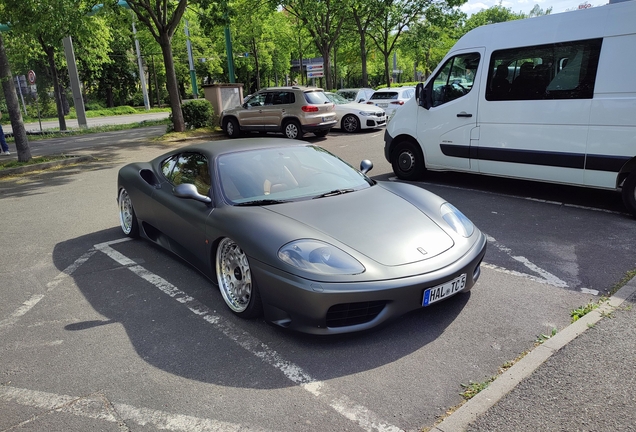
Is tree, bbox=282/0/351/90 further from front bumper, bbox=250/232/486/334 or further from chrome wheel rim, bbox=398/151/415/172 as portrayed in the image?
front bumper, bbox=250/232/486/334

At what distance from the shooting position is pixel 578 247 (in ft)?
15.8

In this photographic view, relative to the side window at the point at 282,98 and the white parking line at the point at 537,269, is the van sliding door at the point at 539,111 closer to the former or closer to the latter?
the white parking line at the point at 537,269

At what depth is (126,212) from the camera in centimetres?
566

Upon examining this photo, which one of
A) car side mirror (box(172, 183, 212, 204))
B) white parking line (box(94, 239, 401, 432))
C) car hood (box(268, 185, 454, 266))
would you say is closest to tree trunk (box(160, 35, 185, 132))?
white parking line (box(94, 239, 401, 432))

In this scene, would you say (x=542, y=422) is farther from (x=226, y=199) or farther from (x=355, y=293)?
(x=226, y=199)

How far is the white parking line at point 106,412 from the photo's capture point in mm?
2428

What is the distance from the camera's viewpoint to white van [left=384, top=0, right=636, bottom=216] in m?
5.50

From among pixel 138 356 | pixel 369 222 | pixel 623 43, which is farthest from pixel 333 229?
pixel 623 43

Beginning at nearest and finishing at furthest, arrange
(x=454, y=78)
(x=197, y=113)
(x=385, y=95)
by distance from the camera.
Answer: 1. (x=454, y=78)
2. (x=197, y=113)
3. (x=385, y=95)

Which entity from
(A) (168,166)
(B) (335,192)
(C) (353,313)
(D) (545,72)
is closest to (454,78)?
(D) (545,72)

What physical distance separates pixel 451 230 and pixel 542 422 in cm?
157

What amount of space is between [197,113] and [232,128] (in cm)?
166

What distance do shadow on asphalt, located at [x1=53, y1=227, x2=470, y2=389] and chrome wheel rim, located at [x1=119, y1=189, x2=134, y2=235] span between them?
1.29m

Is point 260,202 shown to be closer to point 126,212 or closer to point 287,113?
point 126,212
